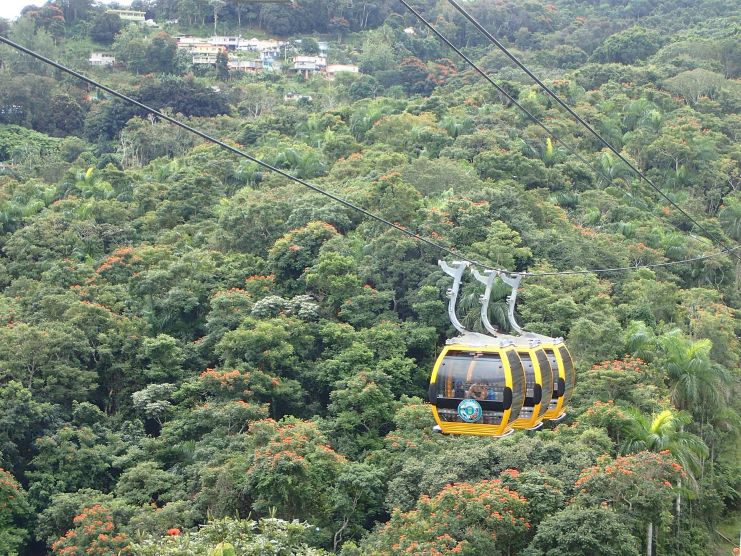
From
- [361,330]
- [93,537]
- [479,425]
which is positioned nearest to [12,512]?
[93,537]

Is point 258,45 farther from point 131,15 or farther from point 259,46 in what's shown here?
point 131,15

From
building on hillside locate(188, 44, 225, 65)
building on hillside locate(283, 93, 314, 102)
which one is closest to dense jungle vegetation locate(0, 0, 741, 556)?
building on hillside locate(283, 93, 314, 102)

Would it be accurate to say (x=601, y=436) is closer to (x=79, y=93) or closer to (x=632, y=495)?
(x=632, y=495)

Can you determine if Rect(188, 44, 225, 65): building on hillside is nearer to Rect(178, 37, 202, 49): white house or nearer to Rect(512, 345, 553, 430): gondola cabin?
Rect(178, 37, 202, 49): white house

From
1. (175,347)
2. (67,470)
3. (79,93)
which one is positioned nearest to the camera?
(67,470)

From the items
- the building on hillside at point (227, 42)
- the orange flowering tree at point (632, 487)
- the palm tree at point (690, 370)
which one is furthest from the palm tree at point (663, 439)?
the building on hillside at point (227, 42)

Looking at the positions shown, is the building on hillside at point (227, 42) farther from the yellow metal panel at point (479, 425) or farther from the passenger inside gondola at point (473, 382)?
the passenger inside gondola at point (473, 382)

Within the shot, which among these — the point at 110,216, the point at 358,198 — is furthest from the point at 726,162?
the point at 110,216
